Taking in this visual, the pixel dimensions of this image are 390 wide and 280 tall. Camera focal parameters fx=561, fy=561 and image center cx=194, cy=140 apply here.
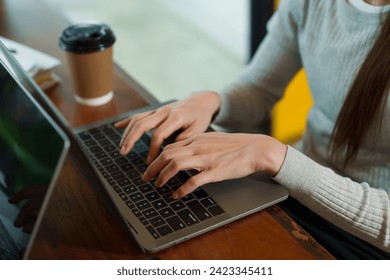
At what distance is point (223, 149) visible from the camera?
2.93 feet

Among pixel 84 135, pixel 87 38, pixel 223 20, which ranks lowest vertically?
pixel 223 20

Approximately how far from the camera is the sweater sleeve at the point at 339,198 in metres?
0.90

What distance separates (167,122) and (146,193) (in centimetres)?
17

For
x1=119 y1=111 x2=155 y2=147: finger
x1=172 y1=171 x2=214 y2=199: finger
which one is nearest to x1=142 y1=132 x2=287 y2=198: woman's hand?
x1=172 y1=171 x2=214 y2=199: finger

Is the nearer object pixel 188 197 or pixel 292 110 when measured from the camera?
pixel 188 197

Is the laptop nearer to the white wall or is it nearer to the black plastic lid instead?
the black plastic lid

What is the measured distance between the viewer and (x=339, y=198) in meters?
0.92

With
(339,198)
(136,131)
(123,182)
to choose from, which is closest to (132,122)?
(136,131)

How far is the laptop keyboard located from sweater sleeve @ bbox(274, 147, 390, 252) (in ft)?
0.49

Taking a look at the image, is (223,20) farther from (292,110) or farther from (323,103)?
(323,103)

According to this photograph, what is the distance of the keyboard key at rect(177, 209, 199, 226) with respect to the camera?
0.82 m

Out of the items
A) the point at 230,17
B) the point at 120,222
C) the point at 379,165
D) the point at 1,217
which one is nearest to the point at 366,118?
the point at 379,165

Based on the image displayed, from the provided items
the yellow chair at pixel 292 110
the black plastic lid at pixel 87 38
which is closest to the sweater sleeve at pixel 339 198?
the black plastic lid at pixel 87 38

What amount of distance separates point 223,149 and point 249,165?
0.05 metres
